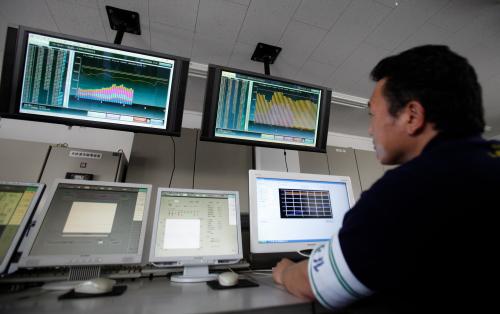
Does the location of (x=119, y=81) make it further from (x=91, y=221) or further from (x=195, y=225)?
(x=195, y=225)

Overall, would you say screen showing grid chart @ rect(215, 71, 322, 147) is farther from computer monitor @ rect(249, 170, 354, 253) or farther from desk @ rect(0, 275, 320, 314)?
desk @ rect(0, 275, 320, 314)

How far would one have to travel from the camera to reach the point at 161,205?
1.06 m

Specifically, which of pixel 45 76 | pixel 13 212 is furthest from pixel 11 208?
pixel 45 76

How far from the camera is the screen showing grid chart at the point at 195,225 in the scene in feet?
3.27

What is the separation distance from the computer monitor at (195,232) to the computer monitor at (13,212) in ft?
1.56

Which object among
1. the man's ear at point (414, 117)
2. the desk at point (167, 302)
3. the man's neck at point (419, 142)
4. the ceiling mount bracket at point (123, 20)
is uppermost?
the ceiling mount bracket at point (123, 20)

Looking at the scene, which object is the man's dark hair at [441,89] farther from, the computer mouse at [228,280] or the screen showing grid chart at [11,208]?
the screen showing grid chart at [11,208]

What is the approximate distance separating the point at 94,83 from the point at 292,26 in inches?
60.2

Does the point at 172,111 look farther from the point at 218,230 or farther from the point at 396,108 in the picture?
the point at 396,108

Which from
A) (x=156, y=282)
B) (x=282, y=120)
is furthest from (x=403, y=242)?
(x=282, y=120)

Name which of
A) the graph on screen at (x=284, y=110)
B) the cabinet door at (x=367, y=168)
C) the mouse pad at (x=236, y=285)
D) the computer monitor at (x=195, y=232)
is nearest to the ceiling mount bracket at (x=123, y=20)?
the graph on screen at (x=284, y=110)

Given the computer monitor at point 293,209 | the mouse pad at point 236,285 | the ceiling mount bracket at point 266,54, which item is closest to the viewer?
the mouse pad at point 236,285

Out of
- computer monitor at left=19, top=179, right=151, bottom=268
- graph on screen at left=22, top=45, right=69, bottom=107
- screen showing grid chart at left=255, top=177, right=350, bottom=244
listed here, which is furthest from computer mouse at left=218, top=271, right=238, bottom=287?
graph on screen at left=22, top=45, right=69, bottom=107

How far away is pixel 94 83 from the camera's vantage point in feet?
3.95
